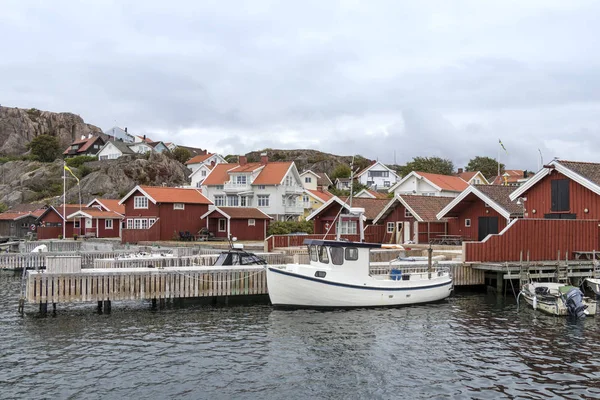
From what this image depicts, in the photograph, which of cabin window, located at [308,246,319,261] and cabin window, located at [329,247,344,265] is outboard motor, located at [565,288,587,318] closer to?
cabin window, located at [329,247,344,265]

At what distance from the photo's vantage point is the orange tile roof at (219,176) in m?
76.8

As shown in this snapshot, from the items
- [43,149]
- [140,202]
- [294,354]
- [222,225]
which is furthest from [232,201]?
[43,149]

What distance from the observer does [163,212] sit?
56.9 meters

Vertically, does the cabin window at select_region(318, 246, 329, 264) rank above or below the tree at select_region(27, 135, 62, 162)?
below

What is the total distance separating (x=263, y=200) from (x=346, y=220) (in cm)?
2919

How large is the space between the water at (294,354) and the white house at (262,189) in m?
48.2

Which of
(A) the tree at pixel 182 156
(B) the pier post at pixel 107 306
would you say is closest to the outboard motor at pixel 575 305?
(B) the pier post at pixel 107 306

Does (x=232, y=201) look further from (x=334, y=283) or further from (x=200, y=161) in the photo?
(x=334, y=283)

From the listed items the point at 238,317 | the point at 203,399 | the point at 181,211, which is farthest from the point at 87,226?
the point at 203,399

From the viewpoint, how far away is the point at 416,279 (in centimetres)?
2762

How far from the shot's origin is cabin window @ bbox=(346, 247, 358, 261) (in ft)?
83.5

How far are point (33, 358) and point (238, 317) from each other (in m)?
8.86

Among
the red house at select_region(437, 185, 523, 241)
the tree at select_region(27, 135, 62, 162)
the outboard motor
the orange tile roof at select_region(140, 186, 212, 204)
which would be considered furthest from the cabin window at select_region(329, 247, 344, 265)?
the tree at select_region(27, 135, 62, 162)

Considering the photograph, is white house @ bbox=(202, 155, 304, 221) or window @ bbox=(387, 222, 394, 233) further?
white house @ bbox=(202, 155, 304, 221)
